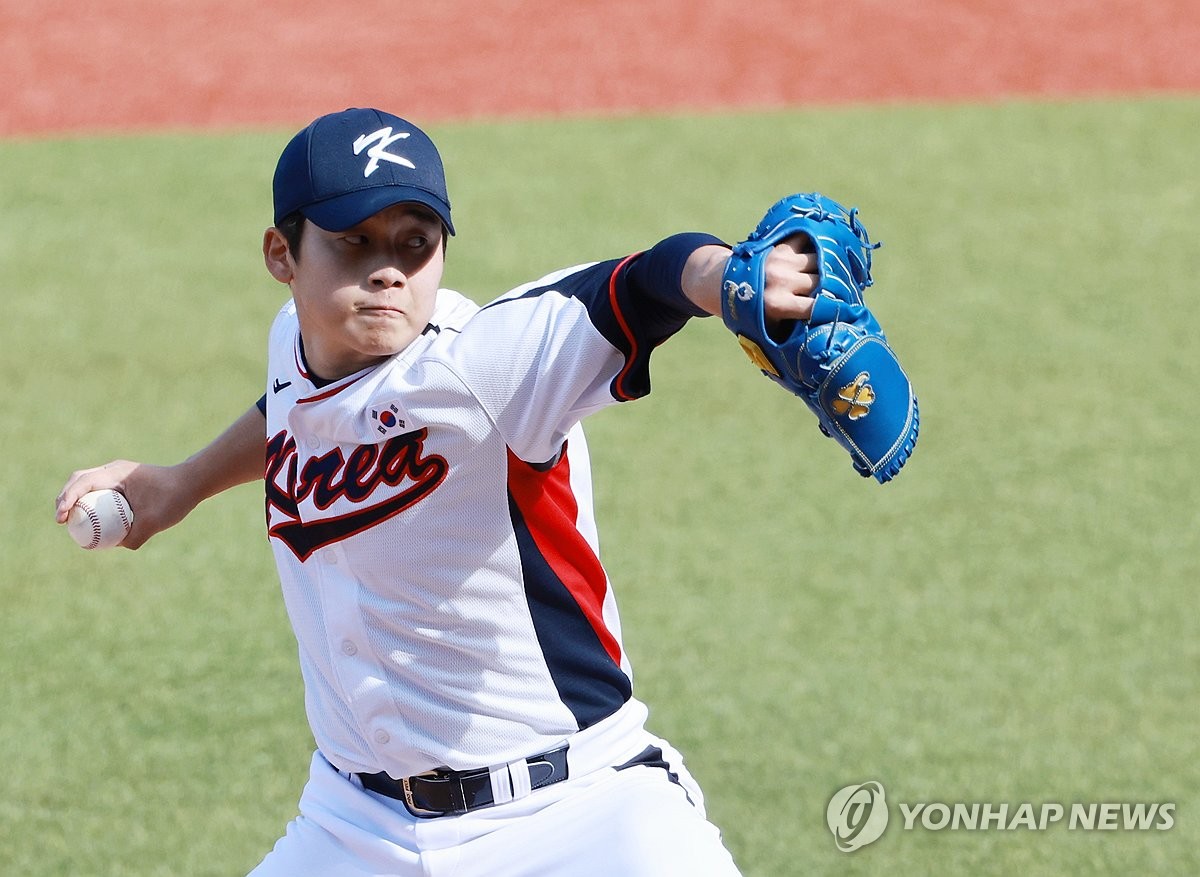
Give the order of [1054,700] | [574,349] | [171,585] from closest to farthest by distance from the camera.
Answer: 1. [574,349]
2. [1054,700]
3. [171,585]

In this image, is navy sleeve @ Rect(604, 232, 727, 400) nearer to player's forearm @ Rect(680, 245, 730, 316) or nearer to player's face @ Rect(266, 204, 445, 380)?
player's forearm @ Rect(680, 245, 730, 316)

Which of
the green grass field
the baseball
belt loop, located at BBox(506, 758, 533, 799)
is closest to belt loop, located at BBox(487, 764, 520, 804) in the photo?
belt loop, located at BBox(506, 758, 533, 799)

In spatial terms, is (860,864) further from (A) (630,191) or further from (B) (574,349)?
(A) (630,191)

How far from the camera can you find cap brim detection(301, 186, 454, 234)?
236cm

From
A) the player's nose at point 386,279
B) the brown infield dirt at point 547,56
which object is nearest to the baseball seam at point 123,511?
the player's nose at point 386,279

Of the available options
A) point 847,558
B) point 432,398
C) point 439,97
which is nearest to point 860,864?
point 847,558

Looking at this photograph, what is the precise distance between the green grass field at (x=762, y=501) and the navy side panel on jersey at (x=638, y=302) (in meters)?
1.92

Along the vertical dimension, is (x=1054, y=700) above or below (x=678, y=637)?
below

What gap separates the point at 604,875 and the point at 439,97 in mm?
8154

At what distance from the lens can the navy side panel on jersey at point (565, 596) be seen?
2498 mm

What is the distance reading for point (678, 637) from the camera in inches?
190

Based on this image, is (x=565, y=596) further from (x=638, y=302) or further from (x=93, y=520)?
(x=93, y=520)

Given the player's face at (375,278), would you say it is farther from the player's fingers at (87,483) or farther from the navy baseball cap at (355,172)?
the player's fingers at (87,483)

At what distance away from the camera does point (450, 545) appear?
2.47 meters
